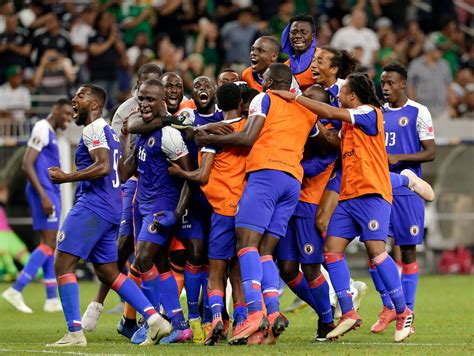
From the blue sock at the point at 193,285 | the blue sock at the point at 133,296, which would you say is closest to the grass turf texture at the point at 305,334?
the blue sock at the point at 133,296

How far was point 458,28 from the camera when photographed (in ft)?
87.6

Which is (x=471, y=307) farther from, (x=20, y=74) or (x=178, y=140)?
(x=20, y=74)

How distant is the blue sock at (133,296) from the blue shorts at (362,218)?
1.78m

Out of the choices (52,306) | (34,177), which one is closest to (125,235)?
(52,306)

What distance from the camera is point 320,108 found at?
10328mm

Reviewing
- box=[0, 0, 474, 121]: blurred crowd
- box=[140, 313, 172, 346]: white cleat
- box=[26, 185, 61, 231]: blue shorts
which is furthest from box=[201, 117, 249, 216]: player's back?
box=[0, 0, 474, 121]: blurred crowd

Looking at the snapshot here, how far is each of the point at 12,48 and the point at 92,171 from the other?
1209cm

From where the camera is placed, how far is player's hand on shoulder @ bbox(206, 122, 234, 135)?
413 inches

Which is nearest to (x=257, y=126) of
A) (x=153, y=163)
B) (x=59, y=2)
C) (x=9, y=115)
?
(x=153, y=163)

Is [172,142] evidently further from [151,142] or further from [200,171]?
[200,171]

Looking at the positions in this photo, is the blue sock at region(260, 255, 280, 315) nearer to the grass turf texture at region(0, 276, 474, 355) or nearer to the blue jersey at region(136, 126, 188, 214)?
the grass turf texture at region(0, 276, 474, 355)

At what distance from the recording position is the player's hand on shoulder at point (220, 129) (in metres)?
A: 10.5

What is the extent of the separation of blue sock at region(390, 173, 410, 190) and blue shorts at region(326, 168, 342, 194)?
0.55 meters

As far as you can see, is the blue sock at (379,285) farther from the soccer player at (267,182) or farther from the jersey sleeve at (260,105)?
the jersey sleeve at (260,105)
